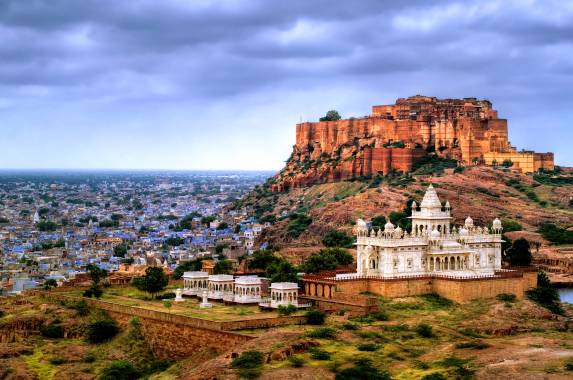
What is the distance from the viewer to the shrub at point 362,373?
152 feet

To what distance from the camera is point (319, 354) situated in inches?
1944

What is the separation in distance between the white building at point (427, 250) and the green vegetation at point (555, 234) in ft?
107

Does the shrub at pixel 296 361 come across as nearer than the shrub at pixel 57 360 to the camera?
Yes

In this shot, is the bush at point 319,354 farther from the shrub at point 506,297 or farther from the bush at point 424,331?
the shrub at point 506,297

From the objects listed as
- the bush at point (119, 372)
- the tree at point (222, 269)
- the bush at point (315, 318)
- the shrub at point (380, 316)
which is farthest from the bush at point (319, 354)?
the tree at point (222, 269)

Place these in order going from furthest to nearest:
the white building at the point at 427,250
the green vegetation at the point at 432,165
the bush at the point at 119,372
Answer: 1. the green vegetation at the point at 432,165
2. the white building at the point at 427,250
3. the bush at the point at 119,372

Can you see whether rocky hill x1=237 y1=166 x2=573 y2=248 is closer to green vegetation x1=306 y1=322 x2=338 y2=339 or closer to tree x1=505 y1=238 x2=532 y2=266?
tree x1=505 y1=238 x2=532 y2=266

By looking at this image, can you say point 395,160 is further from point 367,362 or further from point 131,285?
point 367,362

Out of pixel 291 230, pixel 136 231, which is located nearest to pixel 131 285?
pixel 291 230

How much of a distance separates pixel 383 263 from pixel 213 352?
41.5ft

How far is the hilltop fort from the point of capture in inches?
4742

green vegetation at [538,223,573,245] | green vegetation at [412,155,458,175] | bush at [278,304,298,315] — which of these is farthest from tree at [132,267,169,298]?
green vegetation at [412,155,458,175]

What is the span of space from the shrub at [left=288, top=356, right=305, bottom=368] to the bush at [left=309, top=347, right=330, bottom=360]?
0.65 meters

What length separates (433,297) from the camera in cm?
6181
